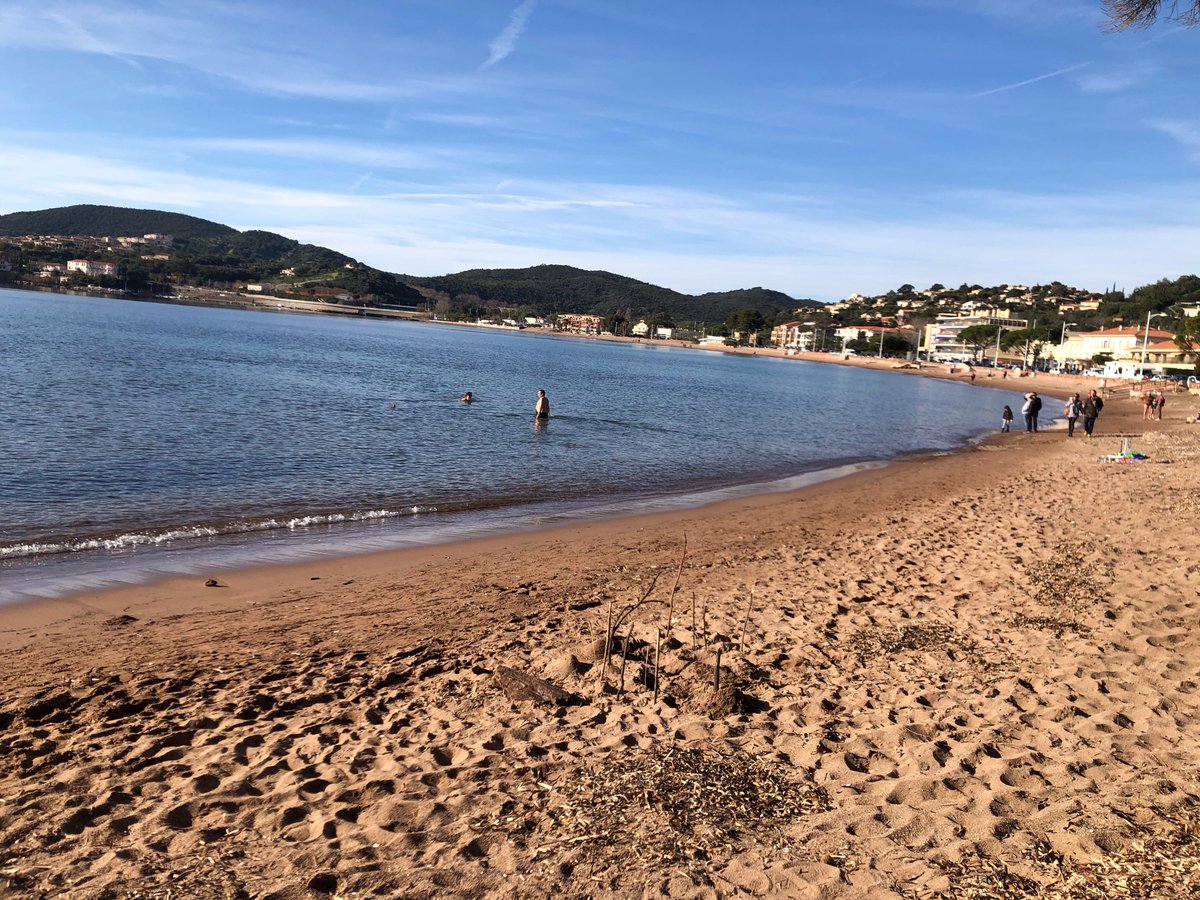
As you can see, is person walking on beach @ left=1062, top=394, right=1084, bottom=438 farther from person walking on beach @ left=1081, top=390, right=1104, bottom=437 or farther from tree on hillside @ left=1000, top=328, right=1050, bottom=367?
tree on hillside @ left=1000, top=328, right=1050, bottom=367

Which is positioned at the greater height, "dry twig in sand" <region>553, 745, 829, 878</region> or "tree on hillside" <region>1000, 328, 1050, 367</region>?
"tree on hillside" <region>1000, 328, 1050, 367</region>

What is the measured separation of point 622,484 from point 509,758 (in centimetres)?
1465

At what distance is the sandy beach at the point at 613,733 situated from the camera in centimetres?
400

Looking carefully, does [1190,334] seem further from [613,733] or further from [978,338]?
[978,338]

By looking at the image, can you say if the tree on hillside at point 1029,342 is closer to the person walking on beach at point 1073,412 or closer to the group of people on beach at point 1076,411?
the group of people on beach at point 1076,411

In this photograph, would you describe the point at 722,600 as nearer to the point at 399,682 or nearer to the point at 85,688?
the point at 399,682

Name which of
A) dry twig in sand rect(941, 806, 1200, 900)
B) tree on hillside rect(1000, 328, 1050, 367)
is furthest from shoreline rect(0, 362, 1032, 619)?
tree on hillside rect(1000, 328, 1050, 367)

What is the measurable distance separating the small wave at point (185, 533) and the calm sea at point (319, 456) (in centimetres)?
4

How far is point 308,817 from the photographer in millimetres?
4453

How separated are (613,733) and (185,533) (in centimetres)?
922

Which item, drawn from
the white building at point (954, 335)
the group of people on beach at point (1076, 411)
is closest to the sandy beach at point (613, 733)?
the group of people on beach at point (1076, 411)

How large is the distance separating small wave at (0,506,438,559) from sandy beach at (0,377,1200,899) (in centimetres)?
235

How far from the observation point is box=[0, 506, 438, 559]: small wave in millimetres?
10938

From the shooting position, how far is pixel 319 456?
20.2m
